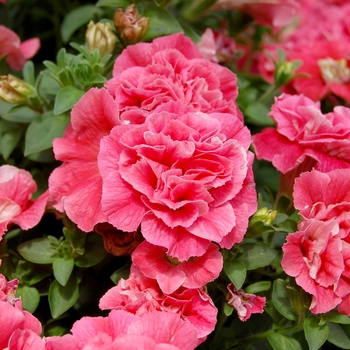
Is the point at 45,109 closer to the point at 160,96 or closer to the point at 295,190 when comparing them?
the point at 160,96

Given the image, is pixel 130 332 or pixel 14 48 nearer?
pixel 130 332

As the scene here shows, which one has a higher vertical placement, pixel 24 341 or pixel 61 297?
pixel 24 341

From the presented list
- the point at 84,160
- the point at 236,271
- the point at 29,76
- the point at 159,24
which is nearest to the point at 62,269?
the point at 84,160

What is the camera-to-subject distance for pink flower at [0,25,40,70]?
45.1 inches

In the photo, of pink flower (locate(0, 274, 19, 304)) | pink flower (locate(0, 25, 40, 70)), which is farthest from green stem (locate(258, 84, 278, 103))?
pink flower (locate(0, 274, 19, 304))

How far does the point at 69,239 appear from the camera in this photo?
3.25 feet

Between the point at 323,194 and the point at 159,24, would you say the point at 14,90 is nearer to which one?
the point at 159,24

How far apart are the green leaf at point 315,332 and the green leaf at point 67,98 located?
1.79ft

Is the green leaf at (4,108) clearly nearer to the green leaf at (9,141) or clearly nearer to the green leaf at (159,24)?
the green leaf at (9,141)

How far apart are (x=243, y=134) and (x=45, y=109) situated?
45 centimetres

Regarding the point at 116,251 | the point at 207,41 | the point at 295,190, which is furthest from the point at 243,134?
the point at 207,41

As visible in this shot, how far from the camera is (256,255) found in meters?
0.95

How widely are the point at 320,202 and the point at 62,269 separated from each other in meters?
0.44

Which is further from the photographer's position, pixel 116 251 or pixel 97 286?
pixel 97 286
